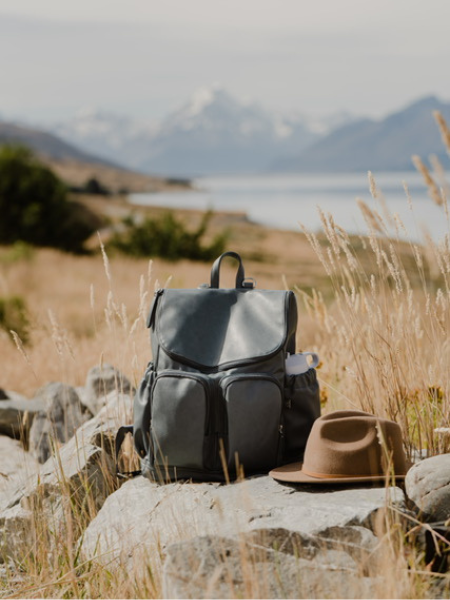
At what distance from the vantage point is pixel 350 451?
2834 mm

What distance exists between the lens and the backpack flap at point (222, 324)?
3.14 m

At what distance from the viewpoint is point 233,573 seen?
2.33 metres

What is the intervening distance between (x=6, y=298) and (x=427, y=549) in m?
7.48

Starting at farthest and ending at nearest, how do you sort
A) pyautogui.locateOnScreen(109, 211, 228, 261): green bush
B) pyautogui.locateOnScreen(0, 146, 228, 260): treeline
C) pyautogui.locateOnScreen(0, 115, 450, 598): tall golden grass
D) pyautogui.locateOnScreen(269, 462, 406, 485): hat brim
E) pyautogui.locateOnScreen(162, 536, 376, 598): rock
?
pyautogui.locateOnScreen(0, 146, 228, 260): treeline
pyautogui.locateOnScreen(109, 211, 228, 261): green bush
pyautogui.locateOnScreen(269, 462, 406, 485): hat brim
pyautogui.locateOnScreen(0, 115, 450, 598): tall golden grass
pyautogui.locateOnScreen(162, 536, 376, 598): rock

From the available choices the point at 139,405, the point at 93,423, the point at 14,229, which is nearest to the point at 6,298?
the point at 93,423

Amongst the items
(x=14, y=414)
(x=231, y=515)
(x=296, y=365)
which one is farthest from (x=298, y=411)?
(x=14, y=414)

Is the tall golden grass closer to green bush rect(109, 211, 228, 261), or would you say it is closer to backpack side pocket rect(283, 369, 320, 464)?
backpack side pocket rect(283, 369, 320, 464)

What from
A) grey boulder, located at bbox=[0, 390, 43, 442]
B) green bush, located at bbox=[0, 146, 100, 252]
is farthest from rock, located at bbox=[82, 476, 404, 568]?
green bush, located at bbox=[0, 146, 100, 252]

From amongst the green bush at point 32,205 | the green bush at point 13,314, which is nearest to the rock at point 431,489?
the green bush at point 13,314

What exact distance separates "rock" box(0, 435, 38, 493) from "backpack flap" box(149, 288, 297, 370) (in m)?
1.30

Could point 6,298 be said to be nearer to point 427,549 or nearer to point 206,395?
point 206,395

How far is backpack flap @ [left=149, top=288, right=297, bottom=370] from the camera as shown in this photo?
314 cm

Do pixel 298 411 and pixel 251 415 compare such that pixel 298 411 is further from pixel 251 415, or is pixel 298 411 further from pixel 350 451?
pixel 350 451

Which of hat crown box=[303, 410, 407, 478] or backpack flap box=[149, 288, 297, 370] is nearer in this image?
hat crown box=[303, 410, 407, 478]
